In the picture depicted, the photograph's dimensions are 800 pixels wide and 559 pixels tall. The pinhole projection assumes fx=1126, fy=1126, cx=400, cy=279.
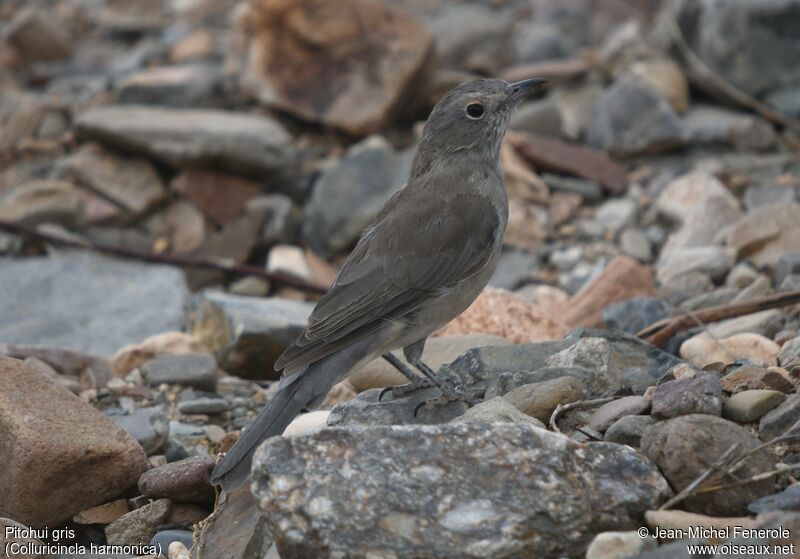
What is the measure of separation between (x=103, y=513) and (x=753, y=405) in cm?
275

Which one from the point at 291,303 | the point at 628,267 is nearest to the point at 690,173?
the point at 628,267

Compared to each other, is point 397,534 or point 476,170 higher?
point 476,170

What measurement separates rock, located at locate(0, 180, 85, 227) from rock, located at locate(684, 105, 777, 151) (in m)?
5.09

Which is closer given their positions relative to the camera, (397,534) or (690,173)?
(397,534)

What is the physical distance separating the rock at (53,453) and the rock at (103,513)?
0.11 ft

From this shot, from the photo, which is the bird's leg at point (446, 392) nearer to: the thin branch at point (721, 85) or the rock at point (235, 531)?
the rock at point (235, 531)

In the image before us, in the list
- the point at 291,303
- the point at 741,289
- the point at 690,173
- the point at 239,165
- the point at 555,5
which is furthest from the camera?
the point at 555,5

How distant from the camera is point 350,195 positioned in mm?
8953

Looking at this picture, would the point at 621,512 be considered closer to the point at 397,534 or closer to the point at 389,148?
the point at 397,534

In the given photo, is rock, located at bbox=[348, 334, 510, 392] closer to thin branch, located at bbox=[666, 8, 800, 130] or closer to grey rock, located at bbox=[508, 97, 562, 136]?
grey rock, located at bbox=[508, 97, 562, 136]

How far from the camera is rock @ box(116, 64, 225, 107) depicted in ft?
34.1

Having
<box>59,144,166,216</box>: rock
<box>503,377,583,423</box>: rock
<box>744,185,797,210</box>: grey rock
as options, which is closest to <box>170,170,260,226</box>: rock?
<box>59,144,166,216</box>: rock

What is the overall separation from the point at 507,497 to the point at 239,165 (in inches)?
244

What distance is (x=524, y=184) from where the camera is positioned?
8969mm
